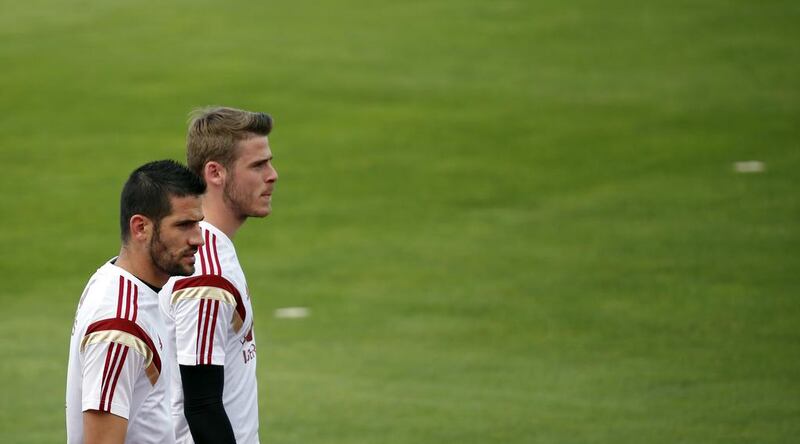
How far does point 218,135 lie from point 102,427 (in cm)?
140

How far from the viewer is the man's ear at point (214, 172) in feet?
15.9

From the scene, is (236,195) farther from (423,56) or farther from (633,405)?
(423,56)

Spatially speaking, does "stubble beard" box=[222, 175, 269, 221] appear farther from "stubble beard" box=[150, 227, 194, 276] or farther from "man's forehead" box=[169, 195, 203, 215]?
"stubble beard" box=[150, 227, 194, 276]

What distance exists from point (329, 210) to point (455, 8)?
7.56m

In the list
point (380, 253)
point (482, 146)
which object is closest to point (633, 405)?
point (380, 253)

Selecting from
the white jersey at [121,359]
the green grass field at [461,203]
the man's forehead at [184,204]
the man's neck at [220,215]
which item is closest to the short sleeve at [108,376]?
the white jersey at [121,359]

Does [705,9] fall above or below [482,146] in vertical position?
above

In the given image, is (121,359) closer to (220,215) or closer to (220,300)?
(220,300)

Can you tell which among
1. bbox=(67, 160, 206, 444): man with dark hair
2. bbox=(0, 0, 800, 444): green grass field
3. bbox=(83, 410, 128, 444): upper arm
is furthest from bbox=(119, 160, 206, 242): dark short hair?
bbox=(0, 0, 800, 444): green grass field

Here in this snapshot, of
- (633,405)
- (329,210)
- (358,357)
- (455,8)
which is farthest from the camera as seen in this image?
(455,8)

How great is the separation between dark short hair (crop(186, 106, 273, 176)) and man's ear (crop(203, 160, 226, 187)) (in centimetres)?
1

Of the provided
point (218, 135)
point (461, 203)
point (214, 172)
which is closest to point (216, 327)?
point (214, 172)

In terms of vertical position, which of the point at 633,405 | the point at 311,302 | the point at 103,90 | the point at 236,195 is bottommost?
Answer: the point at 633,405

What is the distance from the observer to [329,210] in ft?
47.4
